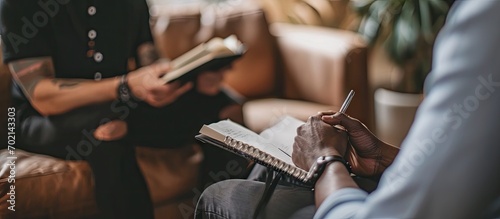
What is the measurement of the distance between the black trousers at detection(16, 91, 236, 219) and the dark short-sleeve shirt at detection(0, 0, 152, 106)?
95 millimetres

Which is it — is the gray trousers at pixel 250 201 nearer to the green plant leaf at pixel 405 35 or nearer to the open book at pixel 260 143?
the open book at pixel 260 143

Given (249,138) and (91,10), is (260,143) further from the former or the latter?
(91,10)

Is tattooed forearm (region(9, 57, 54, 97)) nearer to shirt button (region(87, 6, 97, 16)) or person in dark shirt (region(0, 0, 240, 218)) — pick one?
person in dark shirt (region(0, 0, 240, 218))

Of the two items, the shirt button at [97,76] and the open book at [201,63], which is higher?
the shirt button at [97,76]

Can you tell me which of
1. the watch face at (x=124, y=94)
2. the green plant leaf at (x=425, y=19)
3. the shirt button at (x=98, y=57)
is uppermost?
the shirt button at (x=98, y=57)

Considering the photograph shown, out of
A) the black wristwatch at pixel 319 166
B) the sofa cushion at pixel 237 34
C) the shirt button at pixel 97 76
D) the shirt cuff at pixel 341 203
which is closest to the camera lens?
the shirt cuff at pixel 341 203

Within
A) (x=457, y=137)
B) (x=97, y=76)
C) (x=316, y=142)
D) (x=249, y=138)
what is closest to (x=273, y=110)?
(x=97, y=76)

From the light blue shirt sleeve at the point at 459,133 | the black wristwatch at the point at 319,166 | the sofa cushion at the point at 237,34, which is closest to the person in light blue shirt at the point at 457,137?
the light blue shirt sleeve at the point at 459,133

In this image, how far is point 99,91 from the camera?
1.38 meters

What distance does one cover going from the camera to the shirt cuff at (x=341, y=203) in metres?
0.71

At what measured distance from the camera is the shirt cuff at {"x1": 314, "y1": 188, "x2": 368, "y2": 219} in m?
0.71

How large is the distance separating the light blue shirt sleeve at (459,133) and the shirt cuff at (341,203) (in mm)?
99

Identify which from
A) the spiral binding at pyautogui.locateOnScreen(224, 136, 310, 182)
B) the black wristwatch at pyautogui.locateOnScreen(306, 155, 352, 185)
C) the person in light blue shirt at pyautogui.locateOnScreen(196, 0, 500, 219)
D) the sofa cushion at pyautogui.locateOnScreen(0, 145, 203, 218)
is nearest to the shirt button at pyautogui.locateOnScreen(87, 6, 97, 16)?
the sofa cushion at pyautogui.locateOnScreen(0, 145, 203, 218)

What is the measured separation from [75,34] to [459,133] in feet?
3.13
